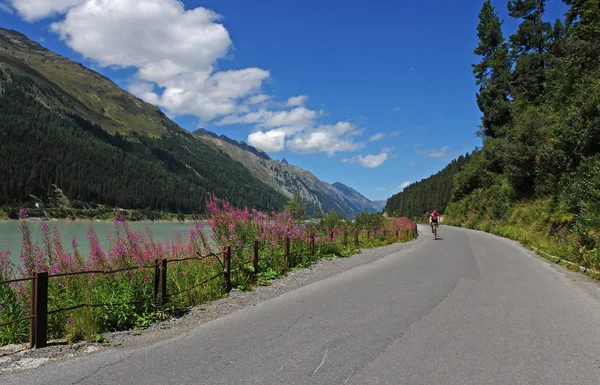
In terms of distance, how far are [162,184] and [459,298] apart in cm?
19597

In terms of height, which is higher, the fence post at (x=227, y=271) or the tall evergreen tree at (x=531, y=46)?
the tall evergreen tree at (x=531, y=46)

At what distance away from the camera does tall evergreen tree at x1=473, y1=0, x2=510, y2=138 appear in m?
50.4

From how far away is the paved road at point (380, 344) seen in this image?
13.9 ft

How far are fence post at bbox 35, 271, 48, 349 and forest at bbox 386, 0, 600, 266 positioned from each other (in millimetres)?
13932

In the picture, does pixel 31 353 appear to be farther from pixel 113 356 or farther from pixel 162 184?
pixel 162 184

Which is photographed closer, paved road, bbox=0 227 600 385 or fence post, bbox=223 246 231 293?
paved road, bbox=0 227 600 385

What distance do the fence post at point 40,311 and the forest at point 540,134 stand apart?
45.7ft

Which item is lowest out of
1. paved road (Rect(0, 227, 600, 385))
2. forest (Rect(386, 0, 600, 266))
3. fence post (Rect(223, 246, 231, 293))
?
paved road (Rect(0, 227, 600, 385))

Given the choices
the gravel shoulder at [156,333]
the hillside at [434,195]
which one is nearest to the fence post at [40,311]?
the gravel shoulder at [156,333]

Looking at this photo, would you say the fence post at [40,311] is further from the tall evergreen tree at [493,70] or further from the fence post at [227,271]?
the tall evergreen tree at [493,70]

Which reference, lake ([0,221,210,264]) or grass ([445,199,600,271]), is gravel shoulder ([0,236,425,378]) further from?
grass ([445,199,600,271])

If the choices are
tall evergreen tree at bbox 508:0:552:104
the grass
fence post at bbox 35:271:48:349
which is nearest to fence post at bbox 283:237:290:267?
fence post at bbox 35:271:48:349

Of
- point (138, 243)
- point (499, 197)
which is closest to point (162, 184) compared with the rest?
point (499, 197)

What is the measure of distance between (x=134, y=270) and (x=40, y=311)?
91.8 inches
